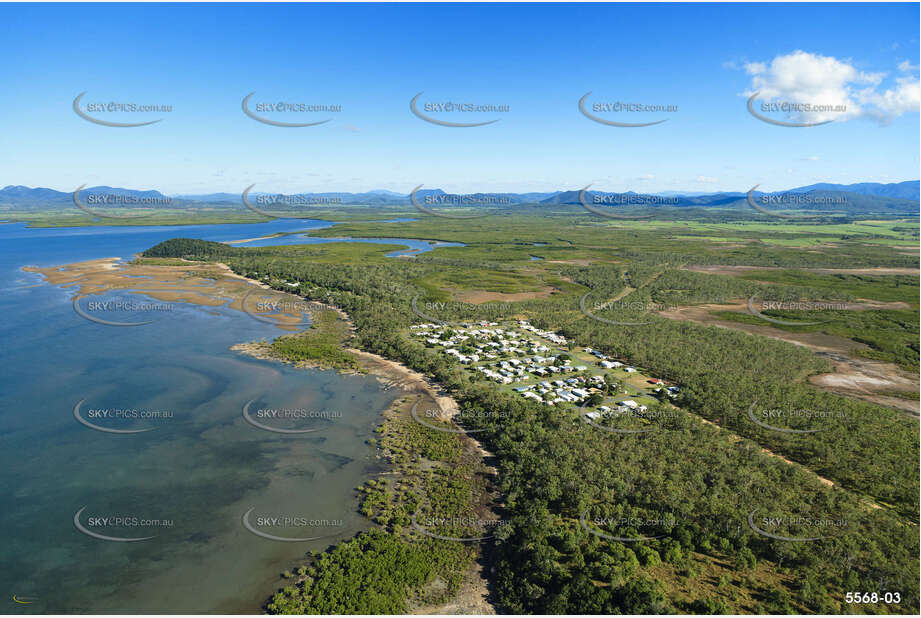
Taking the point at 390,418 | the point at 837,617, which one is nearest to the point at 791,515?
the point at 837,617

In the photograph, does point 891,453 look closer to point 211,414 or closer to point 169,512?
point 169,512

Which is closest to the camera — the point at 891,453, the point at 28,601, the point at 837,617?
the point at 837,617
